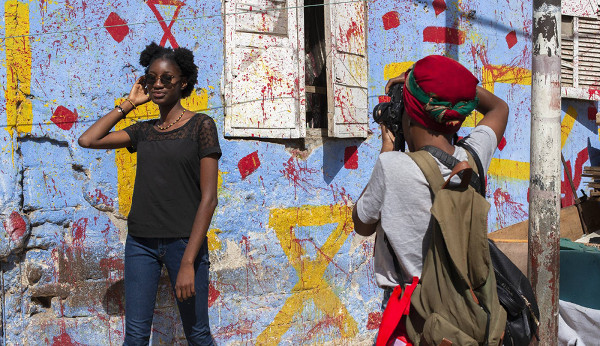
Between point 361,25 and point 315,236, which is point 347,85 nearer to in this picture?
point 361,25

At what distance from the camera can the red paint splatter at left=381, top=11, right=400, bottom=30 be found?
534 cm

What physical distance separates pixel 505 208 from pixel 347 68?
2.24 meters

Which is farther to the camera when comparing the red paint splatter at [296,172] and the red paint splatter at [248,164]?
the red paint splatter at [296,172]

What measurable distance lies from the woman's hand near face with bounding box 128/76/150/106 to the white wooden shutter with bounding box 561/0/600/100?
191 inches

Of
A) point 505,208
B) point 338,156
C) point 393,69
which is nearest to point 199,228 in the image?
point 338,156

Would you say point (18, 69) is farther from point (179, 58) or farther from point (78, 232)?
point (179, 58)

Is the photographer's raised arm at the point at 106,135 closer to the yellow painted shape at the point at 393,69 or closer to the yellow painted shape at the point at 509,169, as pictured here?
the yellow painted shape at the point at 393,69

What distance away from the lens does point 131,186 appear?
14.0ft

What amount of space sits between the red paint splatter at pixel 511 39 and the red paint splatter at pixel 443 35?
1.92ft

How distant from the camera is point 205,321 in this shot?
3.25 metres

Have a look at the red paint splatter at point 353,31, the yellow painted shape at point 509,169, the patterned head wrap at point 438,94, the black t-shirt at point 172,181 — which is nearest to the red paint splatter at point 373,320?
the yellow painted shape at point 509,169

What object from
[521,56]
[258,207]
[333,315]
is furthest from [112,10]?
[521,56]

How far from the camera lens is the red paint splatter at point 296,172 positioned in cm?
484

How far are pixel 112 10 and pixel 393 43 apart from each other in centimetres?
232
